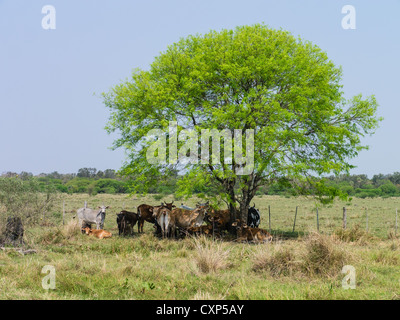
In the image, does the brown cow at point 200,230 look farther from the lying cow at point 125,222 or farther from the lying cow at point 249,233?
the lying cow at point 125,222

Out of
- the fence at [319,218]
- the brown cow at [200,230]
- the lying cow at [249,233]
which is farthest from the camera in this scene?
the fence at [319,218]

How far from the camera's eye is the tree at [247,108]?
68.7 feet

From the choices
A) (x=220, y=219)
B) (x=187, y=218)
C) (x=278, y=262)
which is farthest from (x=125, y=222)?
(x=278, y=262)

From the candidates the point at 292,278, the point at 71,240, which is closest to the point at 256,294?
the point at 292,278

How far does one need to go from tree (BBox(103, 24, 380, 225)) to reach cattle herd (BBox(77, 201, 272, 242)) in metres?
1.22

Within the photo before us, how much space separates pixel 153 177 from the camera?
23.7m

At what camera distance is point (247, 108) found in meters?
20.8

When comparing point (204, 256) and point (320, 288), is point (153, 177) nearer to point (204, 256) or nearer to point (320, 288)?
point (204, 256)

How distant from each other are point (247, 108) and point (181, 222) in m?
6.69

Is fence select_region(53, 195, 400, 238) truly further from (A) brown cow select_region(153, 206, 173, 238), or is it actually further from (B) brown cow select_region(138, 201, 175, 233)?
(A) brown cow select_region(153, 206, 173, 238)

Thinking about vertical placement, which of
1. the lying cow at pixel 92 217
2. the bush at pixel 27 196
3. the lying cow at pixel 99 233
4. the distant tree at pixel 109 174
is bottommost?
the lying cow at pixel 99 233

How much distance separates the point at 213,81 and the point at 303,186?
741 centimetres

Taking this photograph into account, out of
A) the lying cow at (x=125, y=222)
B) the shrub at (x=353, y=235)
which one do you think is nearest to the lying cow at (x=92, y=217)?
the lying cow at (x=125, y=222)

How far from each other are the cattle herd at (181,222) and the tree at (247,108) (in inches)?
47.9
